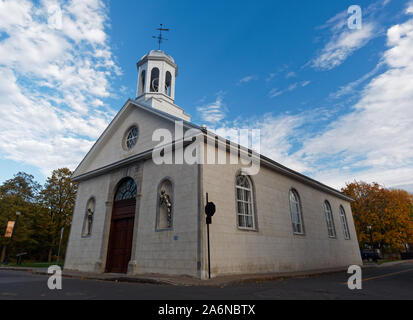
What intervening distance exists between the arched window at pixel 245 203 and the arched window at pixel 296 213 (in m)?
4.46

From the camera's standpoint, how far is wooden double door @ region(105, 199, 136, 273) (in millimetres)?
13016

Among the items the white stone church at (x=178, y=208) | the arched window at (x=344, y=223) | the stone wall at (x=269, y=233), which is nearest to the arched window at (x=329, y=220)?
the white stone church at (x=178, y=208)

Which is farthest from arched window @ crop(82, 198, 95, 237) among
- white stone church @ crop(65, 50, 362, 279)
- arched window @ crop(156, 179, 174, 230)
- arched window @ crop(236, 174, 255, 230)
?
arched window @ crop(236, 174, 255, 230)

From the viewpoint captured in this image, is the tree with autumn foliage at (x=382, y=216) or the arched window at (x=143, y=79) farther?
the tree with autumn foliage at (x=382, y=216)

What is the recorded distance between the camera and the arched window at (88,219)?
51.8 feet

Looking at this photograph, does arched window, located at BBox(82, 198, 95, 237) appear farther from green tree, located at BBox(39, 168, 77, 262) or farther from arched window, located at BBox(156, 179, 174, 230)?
green tree, located at BBox(39, 168, 77, 262)

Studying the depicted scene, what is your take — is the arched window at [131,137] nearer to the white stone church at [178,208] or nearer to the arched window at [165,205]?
the white stone church at [178,208]

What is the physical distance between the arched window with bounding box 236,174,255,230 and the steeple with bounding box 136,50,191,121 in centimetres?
796

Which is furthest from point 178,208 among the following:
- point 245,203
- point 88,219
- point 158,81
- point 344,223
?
point 344,223

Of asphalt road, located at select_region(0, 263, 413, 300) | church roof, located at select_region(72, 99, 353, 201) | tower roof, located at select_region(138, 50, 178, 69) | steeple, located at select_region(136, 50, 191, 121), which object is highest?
tower roof, located at select_region(138, 50, 178, 69)

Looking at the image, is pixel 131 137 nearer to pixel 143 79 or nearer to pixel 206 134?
pixel 143 79
